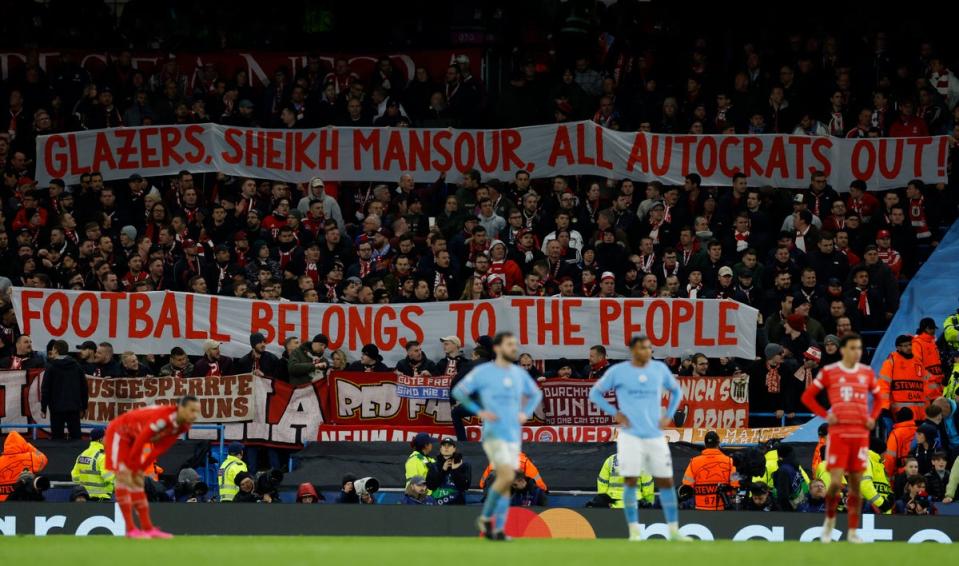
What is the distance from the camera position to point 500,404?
16.8 meters

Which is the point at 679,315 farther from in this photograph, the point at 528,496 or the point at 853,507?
the point at 853,507

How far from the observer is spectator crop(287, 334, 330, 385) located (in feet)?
84.3

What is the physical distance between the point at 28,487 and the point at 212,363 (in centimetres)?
399

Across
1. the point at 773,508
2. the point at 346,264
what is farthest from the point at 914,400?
the point at 346,264

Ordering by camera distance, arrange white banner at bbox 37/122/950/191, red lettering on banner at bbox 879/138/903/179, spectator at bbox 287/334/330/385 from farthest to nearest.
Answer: white banner at bbox 37/122/950/191, red lettering on banner at bbox 879/138/903/179, spectator at bbox 287/334/330/385

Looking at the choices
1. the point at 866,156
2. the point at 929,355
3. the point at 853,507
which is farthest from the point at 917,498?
the point at 866,156

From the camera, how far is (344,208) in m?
31.4

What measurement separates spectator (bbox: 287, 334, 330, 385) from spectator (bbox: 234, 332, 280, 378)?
0.91 feet

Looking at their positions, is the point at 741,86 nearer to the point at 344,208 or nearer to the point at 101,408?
the point at 344,208

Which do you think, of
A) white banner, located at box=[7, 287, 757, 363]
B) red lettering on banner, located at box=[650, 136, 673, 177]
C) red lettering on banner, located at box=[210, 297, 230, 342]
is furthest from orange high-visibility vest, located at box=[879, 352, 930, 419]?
red lettering on banner, located at box=[210, 297, 230, 342]

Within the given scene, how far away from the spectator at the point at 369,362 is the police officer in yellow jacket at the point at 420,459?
11.2 ft

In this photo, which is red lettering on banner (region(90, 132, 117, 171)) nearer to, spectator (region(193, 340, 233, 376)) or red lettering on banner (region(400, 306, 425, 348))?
spectator (region(193, 340, 233, 376))

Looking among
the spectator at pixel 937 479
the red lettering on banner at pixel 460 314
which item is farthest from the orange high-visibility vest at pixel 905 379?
the red lettering on banner at pixel 460 314

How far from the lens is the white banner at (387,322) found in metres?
26.2
